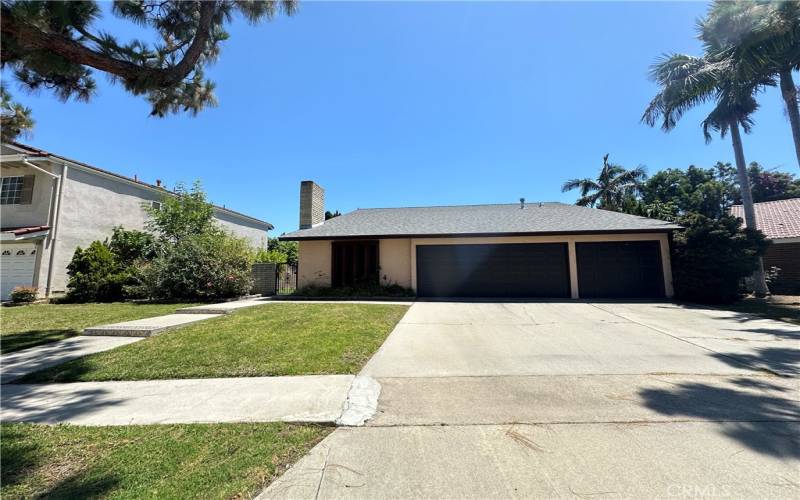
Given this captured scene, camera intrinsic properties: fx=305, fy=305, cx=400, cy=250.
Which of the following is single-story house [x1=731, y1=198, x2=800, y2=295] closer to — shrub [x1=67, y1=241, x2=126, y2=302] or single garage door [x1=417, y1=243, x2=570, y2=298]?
single garage door [x1=417, y1=243, x2=570, y2=298]

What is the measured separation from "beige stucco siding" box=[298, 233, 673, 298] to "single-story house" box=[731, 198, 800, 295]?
15.6 ft

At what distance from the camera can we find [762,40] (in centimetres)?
1023

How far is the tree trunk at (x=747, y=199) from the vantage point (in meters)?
11.8

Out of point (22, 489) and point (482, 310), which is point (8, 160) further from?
point (482, 310)

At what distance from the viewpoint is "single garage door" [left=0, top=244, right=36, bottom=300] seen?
12.3 meters

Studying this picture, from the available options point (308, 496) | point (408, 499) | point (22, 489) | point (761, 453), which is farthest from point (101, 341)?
point (761, 453)

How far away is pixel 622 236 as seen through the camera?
12328 millimetres

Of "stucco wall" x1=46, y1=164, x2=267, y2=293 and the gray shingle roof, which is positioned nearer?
the gray shingle roof

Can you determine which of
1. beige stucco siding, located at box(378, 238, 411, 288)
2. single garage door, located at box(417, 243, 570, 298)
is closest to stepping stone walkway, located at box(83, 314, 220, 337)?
beige stucco siding, located at box(378, 238, 411, 288)

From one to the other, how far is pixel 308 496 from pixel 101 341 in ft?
22.2

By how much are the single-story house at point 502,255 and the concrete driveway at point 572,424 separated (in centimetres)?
673

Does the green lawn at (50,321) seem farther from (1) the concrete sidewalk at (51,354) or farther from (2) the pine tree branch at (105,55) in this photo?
(2) the pine tree branch at (105,55)

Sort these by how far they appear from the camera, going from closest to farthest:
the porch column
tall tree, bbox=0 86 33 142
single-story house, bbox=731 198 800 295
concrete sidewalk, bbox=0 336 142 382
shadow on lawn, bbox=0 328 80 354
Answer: concrete sidewalk, bbox=0 336 142 382 < shadow on lawn, bbox=0 328 80 354 < tall tree, bbox=0 86 33 142 < the porch column < single-story house, bbox=731 198 800 295

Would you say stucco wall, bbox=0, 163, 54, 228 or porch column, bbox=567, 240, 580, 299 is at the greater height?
stucco wall, bbox=0, 163, 54, 228
